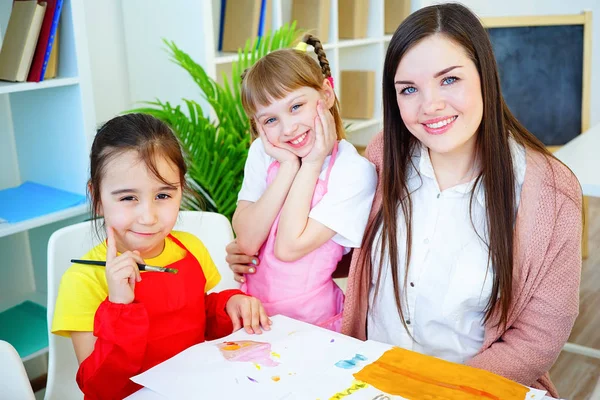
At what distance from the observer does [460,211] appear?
140 cm

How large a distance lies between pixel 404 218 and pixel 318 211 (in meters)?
0.19

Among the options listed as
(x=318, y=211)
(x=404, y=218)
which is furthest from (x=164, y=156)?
(x=404, y=218)

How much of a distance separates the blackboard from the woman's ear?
8.41 ft

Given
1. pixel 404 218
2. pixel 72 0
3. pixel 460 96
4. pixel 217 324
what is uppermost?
pixel 72 0

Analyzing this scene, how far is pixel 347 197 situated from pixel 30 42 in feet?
4.31

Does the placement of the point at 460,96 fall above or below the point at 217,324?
above

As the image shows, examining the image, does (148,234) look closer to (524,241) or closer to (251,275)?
(251,275)

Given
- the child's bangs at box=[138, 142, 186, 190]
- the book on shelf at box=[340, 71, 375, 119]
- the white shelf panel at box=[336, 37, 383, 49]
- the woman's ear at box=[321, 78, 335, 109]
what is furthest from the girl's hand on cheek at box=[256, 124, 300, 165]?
the book on shelf at box=[340, 71, 375, 119]

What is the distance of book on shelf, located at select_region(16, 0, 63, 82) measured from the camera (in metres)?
2.15

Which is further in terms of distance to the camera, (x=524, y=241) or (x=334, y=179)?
(x=334, y=179)

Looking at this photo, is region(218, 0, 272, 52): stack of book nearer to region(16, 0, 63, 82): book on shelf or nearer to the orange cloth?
region(16, 0, 63, 82): book on shelf

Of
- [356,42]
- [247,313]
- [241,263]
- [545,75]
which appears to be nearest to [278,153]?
[241,263]

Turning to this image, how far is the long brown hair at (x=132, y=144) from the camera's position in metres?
1.24

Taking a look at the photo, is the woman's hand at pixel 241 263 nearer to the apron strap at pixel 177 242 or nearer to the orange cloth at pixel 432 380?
the apron strap at pixel 177 242
